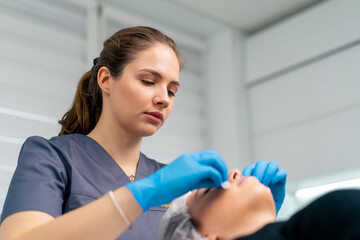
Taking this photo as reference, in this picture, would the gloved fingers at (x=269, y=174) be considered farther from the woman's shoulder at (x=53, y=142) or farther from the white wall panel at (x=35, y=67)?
the white wall panel at (x=35, y=67)

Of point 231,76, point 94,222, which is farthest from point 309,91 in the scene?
point 94,222

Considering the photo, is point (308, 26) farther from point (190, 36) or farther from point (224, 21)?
point (190, 36)

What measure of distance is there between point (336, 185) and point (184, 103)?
3.77 ft

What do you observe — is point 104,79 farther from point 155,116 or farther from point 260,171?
point 260,171

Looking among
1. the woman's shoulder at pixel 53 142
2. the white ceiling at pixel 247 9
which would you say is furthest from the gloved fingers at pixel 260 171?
the white ceiling at pixel 247 9

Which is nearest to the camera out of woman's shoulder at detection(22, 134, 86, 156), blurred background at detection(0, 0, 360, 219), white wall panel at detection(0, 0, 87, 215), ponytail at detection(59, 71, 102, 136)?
woman's shoulder at detection(22, 134, 86, 156)

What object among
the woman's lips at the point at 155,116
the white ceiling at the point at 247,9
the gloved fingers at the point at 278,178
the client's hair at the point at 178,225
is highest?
the white ceiling at the point at 247,9

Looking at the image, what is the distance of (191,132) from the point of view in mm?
3404

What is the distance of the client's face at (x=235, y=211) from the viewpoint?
120 centimetres

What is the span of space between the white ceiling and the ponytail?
1562 mm

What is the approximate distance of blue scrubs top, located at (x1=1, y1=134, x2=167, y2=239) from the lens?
4.24ft

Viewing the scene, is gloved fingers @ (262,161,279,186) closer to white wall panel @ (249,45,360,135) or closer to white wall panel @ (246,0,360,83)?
white wall panel @ (249,45,360,135)

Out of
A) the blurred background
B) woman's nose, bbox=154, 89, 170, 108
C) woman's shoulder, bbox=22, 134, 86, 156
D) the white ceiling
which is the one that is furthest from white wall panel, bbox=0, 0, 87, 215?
woman's nose, bbox=154, 89, 170, 108

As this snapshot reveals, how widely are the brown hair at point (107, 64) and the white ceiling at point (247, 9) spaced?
153cm
